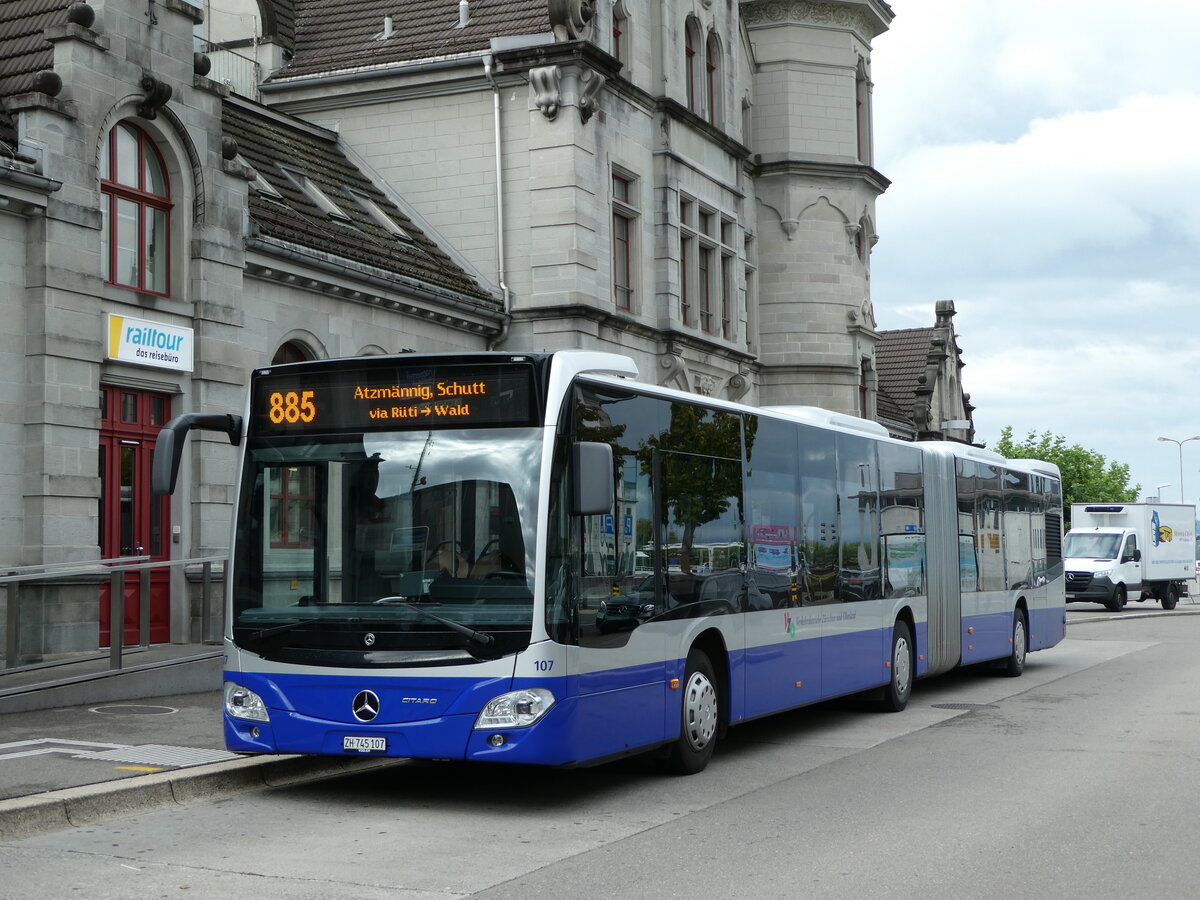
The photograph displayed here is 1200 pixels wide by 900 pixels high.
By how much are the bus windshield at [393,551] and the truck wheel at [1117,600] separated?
3722cm

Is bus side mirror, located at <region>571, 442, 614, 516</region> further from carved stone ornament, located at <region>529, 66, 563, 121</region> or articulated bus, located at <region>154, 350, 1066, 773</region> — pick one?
carved stone ornament, located at <region>529, 66, 563, 121</region>

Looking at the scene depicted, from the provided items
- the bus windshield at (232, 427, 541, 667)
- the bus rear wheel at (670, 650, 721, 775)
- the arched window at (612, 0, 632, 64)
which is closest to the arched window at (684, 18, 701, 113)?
the arched window at (612, 0, 632, 64)

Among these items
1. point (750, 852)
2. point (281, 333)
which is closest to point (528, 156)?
point (281, 333)

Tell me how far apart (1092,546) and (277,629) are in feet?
128

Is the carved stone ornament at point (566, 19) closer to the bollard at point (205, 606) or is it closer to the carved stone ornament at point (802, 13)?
the carved stone ornament at point (802, 13)

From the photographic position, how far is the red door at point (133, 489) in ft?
56.2

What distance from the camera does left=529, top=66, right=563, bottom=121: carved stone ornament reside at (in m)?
25.5

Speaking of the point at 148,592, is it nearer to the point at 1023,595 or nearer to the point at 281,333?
the point at 281,333

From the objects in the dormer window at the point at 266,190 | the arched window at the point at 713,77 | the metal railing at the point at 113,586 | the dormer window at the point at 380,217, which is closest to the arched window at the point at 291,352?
the dormer window at the point at 266,190

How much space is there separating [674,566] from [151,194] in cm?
985

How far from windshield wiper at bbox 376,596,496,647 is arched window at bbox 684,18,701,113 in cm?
2298

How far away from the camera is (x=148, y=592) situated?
15367 mm

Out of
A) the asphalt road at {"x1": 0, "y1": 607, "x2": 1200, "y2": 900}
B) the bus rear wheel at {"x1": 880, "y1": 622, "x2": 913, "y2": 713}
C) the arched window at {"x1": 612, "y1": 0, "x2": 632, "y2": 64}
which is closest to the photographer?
the asphalt road at {"x1": 0, "y1": 607, "x2": 1200, "y2": 900}

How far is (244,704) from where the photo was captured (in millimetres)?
9836
